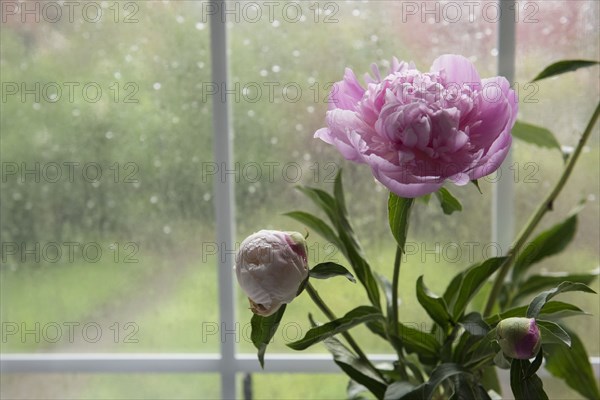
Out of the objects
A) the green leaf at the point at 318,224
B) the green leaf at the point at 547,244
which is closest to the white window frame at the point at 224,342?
the green leaf at the point at 547,244

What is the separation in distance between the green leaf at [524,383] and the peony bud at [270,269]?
0.26 metres

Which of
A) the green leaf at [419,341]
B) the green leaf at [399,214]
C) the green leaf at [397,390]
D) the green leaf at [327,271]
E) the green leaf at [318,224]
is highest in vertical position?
the green leaf at [399,214]

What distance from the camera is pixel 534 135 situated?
3.42ft

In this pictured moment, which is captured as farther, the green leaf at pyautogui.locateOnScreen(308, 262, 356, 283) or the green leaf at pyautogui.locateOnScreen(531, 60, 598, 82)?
the green leaf at pyautogui.locateOnScreen(531, 60, 598, 82)

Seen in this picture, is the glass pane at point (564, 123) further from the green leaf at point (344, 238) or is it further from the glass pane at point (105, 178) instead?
the glass pane at point (105, 178)

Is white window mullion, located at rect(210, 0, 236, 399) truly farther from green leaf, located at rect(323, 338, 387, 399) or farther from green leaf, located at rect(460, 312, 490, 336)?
green leaf, located at rect(460, 312, 490, 336)

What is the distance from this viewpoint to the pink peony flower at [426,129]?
71 centimetres

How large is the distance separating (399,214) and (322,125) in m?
0.41

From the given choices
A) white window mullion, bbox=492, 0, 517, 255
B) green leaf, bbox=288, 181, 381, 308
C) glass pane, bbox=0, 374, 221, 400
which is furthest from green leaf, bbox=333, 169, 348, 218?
glass pane, bbox=0, 374, 221, 400

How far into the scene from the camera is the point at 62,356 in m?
1.22

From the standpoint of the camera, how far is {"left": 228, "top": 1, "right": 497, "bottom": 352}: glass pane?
3.71 ft

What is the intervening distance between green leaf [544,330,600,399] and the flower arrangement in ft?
0.57

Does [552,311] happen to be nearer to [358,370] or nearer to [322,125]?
[358,370]

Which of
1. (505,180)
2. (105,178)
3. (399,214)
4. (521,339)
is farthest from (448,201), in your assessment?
(105,178)
